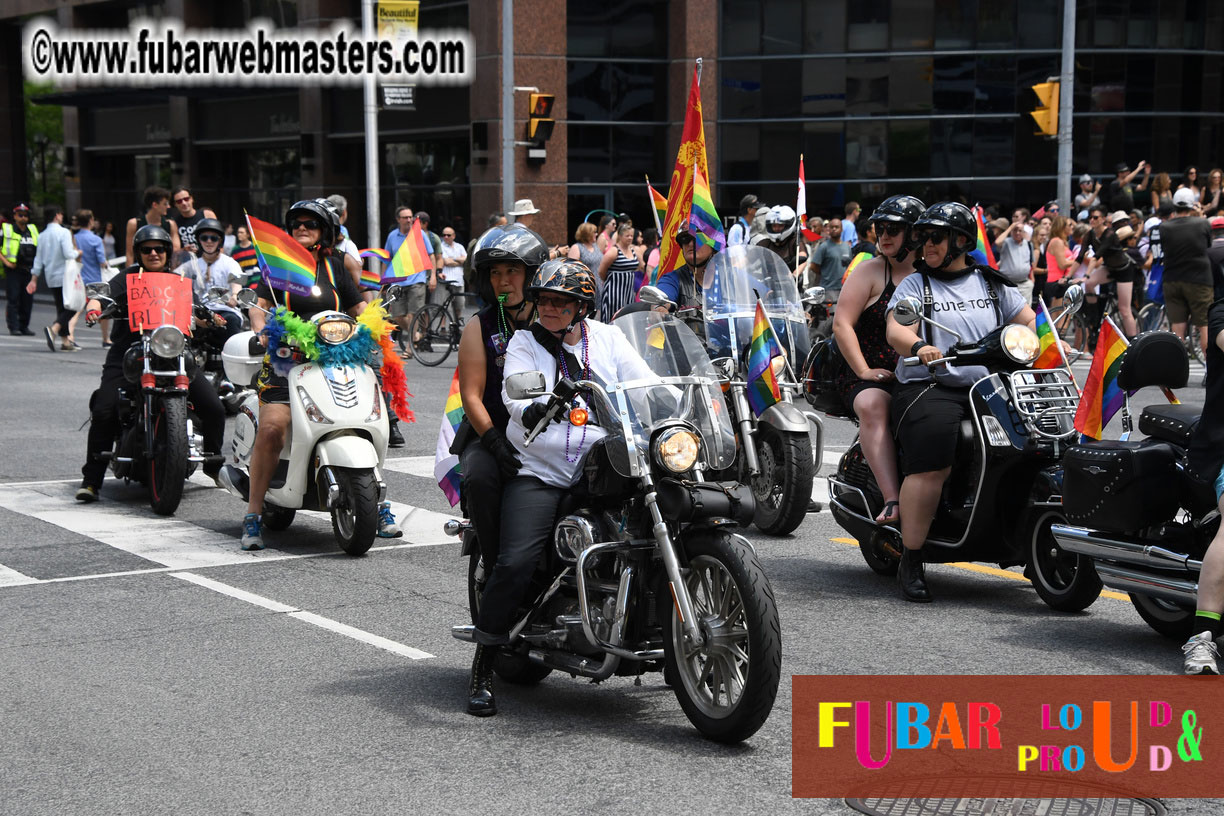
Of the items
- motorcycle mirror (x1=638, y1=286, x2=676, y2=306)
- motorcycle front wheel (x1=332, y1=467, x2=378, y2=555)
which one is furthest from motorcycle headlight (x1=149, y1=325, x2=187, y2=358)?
motorcycle mirror (x1=638, y1=286, x2=676, y2=306)

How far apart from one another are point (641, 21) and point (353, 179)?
7.86 m

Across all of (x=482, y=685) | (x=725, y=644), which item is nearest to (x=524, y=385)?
(x=725, y=644)

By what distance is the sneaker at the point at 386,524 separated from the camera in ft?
29.3

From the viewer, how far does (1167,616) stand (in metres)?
6.44

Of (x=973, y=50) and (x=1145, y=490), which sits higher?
(x=973, y=50)

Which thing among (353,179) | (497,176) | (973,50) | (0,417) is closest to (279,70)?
(353,179)

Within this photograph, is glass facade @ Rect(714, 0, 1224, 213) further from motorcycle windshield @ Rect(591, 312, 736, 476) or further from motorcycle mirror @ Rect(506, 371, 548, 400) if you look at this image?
motorcycle mirror @ Rect(506, 371, 548, 400)

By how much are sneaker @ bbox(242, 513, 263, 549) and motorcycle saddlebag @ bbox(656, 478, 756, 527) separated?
4.13 m

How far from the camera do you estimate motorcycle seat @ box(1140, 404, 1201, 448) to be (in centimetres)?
622

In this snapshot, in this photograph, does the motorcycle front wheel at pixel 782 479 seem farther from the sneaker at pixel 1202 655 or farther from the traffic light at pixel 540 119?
the traffic light at pixel 540 119

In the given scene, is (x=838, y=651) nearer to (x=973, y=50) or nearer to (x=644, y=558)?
(x=644, y=558)

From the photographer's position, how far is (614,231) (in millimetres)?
23375

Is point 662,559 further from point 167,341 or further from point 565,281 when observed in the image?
point 167,341

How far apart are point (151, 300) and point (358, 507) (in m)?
2.52
